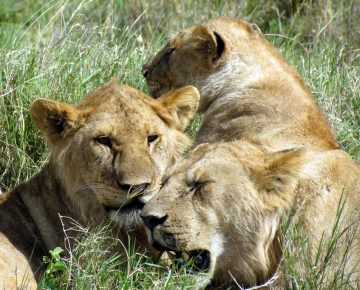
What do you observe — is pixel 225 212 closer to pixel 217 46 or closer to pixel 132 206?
pixel 132 206

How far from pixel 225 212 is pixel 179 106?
923mm

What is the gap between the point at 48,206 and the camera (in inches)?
195

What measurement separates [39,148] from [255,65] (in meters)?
1.46

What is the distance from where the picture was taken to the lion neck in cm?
489

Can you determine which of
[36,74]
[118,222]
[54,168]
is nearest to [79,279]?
[118,222]

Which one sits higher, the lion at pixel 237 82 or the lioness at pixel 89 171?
the lioness at pixel 89 171

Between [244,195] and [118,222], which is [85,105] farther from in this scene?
[244,195]

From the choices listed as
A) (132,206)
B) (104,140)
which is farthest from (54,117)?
(132,206)

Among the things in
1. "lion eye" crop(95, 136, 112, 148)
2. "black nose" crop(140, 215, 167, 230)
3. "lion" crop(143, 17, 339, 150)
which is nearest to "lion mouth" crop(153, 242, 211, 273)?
"black nose" crop(140, 215, 167, 230)

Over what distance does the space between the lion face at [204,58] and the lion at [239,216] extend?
1752 mm

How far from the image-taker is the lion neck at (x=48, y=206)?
489cm

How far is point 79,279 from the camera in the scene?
4383 millimetres

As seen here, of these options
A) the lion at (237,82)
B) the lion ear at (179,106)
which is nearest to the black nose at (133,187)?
the lion ear at (179,106)

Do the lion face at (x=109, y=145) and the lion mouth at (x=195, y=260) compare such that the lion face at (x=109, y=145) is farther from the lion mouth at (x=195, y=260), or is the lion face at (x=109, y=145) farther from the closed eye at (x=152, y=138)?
the lion mouth at (x=195, y=260)
